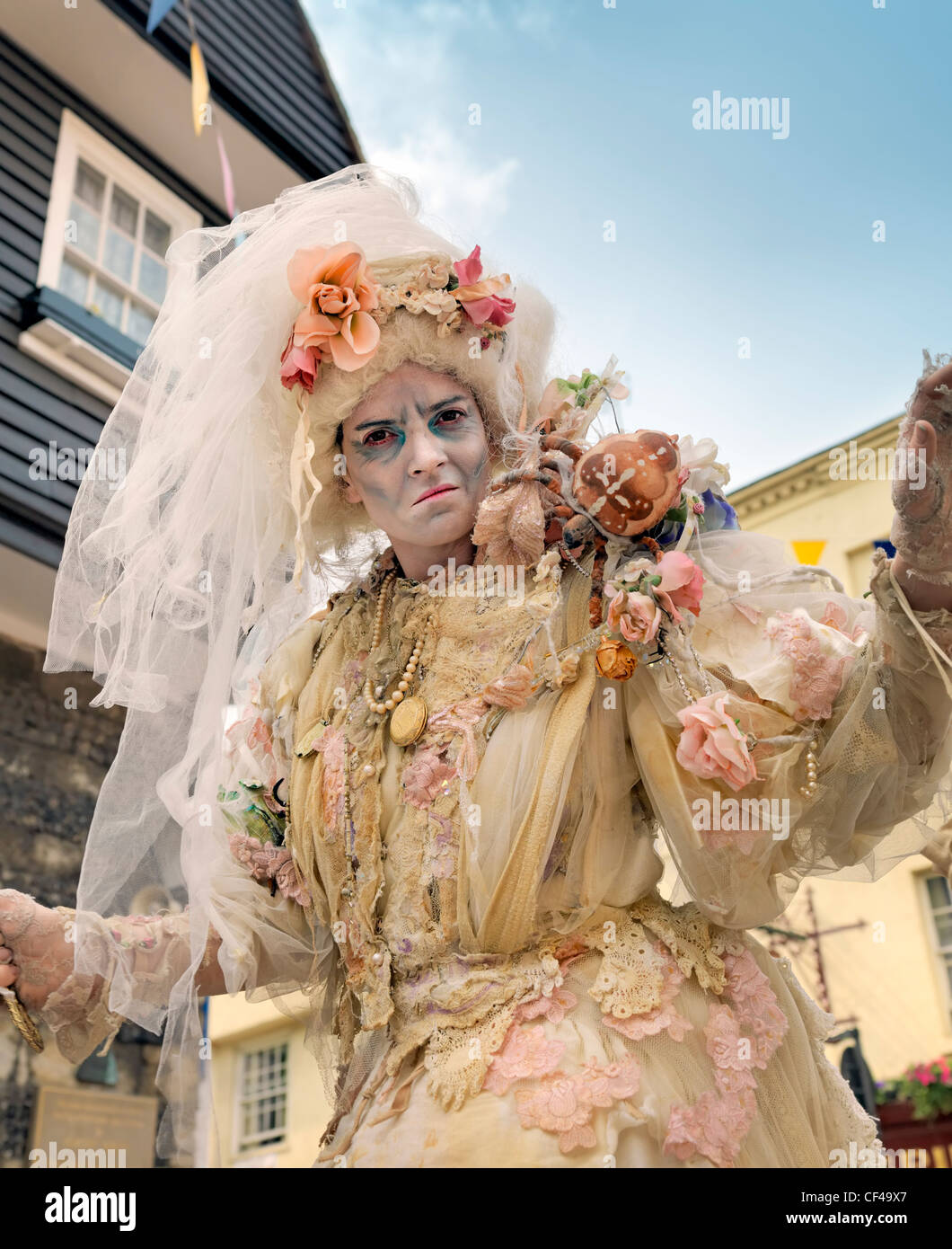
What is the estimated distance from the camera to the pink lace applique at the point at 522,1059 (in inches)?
64.7

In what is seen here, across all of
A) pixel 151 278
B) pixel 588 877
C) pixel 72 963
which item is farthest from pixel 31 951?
pixel 151 278

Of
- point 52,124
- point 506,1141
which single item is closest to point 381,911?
point 506,1141

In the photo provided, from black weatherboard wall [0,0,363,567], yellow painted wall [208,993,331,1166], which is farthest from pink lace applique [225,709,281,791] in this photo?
yellow painted wall [208,993,331,1166]

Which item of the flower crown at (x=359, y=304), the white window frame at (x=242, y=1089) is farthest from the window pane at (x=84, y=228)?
the white window frame at (x=242, y=1089)

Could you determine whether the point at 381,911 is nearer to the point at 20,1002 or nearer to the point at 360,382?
the point at 20,1002

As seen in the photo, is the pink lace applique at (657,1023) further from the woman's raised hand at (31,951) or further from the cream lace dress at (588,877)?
the woman's raised hand at (31,951)

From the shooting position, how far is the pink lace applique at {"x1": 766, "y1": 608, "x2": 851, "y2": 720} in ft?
5.71

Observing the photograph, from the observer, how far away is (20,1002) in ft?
6.31

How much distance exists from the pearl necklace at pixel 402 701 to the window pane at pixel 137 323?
191 inches

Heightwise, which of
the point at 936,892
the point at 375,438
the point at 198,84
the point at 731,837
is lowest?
the point at 731,837

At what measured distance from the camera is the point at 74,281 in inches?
246

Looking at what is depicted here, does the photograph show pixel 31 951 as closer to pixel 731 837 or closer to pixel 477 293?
pixel 731 837

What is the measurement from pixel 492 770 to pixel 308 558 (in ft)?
2.44

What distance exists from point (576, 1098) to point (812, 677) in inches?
28.9
